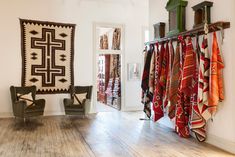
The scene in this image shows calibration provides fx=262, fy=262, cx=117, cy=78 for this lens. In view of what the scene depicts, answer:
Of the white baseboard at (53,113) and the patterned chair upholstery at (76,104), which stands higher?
the patterned chair upholstery at (76,104)

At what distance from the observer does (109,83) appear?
9789mm

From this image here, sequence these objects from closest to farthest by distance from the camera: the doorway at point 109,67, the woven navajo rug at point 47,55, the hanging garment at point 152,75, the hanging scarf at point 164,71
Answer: the hanging scarf at point 164,71, the hanging garment at point 152,75, the woven navajo rug at point 47,55, the doorway at point 109,67

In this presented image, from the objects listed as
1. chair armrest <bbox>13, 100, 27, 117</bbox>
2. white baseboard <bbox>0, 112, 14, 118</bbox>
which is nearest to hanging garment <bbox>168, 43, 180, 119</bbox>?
chair armrest <bbox>13, 100, 27, 117</bbox>

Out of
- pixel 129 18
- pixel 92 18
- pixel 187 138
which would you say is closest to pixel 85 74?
pixel 92 18

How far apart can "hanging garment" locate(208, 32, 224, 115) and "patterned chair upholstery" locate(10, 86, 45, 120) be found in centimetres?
419

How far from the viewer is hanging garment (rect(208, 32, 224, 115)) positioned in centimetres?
404

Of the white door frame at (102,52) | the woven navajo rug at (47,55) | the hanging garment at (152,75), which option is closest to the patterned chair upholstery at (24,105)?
the woven navajo rug at (47,55)

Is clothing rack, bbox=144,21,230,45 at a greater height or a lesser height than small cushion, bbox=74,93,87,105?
greater

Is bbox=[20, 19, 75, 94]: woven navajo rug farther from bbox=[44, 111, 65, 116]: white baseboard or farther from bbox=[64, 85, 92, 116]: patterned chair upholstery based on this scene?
bbox=[44, 111, 65, 116]: white baseboard

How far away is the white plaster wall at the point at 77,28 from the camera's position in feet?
22.8

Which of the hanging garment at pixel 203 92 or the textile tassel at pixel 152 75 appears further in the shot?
the textile tassel at pixel 152 75

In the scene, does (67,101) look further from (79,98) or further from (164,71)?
(164,71)

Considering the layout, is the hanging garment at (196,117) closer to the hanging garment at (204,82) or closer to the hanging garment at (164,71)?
the hanging garment at (204,82)

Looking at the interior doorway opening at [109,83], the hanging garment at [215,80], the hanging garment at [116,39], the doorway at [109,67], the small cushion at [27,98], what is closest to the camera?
the hanging garment at [215,80]
